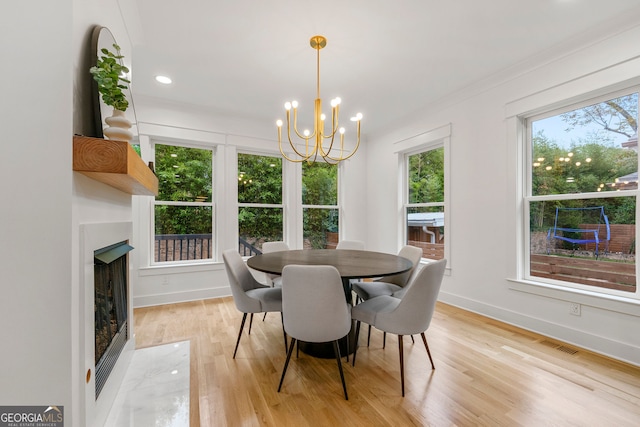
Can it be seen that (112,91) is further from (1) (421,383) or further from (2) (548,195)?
(2) (548,195)

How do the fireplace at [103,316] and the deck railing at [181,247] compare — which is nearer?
the fireplace at [103,316]

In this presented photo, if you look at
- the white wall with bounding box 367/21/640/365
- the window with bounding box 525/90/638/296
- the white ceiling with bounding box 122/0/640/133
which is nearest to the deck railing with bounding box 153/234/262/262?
the white ceiling with bounding box 122/0/640/133

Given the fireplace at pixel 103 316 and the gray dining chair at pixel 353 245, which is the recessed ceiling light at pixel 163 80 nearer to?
the fireplace at pixel 103 316

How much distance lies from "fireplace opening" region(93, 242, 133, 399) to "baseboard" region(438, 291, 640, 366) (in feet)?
11.2

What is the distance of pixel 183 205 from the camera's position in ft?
12.5

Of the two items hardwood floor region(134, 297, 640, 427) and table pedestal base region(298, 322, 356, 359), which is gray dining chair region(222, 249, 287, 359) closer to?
table pedestal base region(298, 322, 356, 359)

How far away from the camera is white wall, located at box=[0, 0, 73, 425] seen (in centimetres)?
99

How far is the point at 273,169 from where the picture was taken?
4.41 metres

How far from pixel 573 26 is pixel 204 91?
364 cm

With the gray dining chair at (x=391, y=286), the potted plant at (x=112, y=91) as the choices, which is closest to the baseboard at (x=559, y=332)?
the gray dining chair at (x=391, y=286)

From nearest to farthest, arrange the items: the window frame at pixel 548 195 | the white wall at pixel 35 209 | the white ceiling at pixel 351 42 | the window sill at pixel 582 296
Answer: the white wall at pixel 35 209
the white ceiling at pixel 351 42
the window sill at pixel 582 296
the window frame at pixel 548 195

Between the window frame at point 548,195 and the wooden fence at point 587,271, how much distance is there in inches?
1.5

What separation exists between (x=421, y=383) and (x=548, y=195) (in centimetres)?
221
